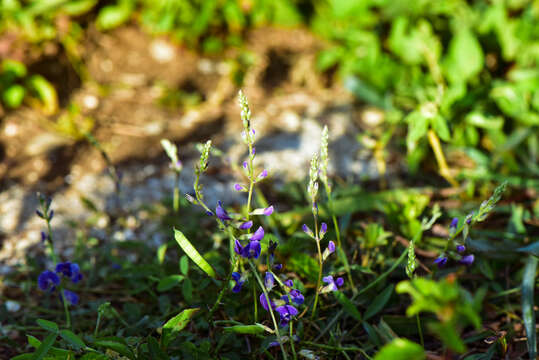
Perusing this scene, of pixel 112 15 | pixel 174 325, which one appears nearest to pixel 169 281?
pixel 174 325

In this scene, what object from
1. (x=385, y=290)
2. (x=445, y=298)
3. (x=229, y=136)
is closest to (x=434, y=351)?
(x=385, y=290)

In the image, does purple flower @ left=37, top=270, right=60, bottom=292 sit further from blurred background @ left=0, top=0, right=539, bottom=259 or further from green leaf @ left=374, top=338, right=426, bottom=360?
green leaf @ left=374, top=338, right=426, bottom=360

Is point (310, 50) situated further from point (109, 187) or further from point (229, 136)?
point (109, 187)

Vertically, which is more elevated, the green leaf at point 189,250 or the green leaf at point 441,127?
the green leaf at point 441,127

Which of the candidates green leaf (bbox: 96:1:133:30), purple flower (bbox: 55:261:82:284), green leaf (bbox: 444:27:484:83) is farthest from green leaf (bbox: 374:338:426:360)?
green leaf (bbox: 96:1:133:30)

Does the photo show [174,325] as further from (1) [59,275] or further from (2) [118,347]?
(1) [59,275]

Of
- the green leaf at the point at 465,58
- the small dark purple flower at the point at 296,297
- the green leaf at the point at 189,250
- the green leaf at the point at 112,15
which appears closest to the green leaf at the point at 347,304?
the small dark purple flower at the point at 296,297

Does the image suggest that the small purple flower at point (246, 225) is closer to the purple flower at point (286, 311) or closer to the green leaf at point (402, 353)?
the purple flower at point (286, 311)

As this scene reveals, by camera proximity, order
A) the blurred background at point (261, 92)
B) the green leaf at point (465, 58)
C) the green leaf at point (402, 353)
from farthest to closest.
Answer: the green leaf at point (465, 58) < the blurred background at point (261, 92) < the green leaf at point (402, 353)
